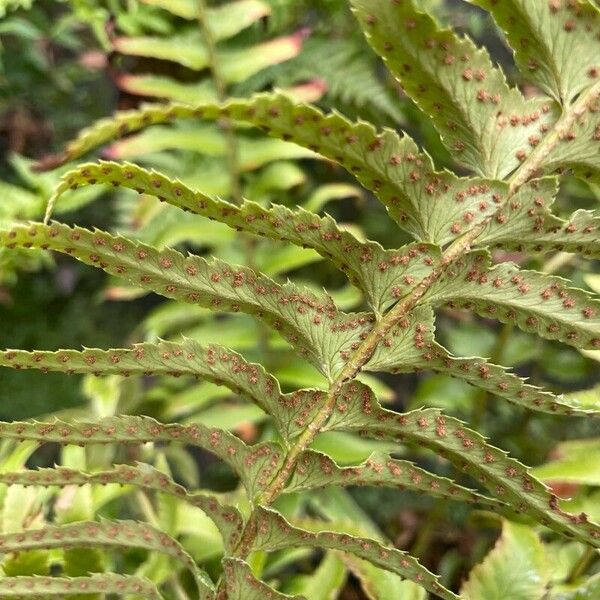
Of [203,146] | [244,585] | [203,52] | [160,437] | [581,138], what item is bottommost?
[244,585]

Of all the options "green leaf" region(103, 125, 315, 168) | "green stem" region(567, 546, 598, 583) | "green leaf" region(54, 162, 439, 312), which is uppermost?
"green leaf" region(103, 125, 315, 168)

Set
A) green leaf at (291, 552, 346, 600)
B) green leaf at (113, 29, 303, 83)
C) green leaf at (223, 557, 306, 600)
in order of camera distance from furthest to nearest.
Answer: green leaf at (113, 29, 303, 83) → green leaf at (291, 552, 346, 600) → green leaf at (223, 557, 306, 600)

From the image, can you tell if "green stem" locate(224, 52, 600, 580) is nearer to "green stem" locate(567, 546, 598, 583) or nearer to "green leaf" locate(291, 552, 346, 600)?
"green leaf" locate(291, 552, 346, 600)

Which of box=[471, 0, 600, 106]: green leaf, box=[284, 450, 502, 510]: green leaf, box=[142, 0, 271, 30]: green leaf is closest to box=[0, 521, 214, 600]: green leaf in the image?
box=[284, 450, 502, 510]: green leaf

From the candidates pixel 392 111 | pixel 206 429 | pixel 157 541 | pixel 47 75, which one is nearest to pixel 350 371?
pixel 206 429

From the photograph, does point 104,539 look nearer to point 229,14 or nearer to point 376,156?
point 376,156

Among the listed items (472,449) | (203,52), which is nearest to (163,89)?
(203,52)
